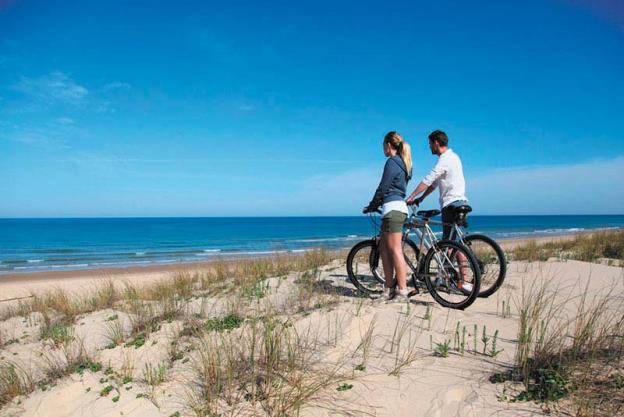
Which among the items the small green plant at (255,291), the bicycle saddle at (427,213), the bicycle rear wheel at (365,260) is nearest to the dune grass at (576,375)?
the bicycle saddle at (427,213)

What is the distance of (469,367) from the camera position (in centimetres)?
292

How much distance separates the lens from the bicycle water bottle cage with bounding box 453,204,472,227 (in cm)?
486

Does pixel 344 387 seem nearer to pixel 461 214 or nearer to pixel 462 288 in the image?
pixel 462 288

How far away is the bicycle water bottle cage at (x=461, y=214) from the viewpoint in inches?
191

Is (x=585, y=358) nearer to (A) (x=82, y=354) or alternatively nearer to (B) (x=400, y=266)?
(B) (x=400, y=266)

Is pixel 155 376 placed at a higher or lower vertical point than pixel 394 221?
lower

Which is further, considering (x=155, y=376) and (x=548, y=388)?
(x=155, y=376)

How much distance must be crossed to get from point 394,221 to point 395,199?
290 millimetres

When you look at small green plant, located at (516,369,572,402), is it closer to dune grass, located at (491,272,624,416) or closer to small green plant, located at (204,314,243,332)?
dune grass, located at (491,272,624,416)

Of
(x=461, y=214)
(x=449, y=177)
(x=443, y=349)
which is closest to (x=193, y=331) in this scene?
(x=443, y=349)

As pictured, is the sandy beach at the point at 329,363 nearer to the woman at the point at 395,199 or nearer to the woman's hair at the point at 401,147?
the woman at the point at 395,199

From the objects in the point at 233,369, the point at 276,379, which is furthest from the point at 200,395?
the point at 276,379

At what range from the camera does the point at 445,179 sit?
502 centimetres

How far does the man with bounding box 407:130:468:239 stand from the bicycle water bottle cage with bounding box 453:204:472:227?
0.08 m
